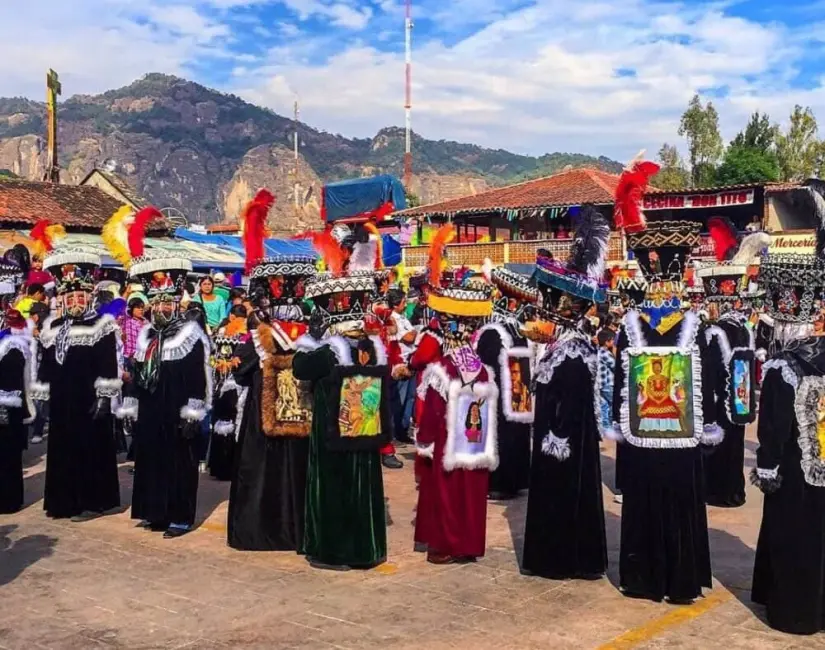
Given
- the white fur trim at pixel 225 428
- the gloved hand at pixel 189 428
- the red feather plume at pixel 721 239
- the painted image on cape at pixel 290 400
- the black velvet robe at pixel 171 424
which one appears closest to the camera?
the painted image on cape at pixel 290 400

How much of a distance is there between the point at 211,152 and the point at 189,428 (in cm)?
13989

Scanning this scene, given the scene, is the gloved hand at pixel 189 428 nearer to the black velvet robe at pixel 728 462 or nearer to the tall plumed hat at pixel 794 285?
the tall plumed hat at pixel 794 285

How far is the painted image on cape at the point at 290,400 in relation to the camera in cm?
697

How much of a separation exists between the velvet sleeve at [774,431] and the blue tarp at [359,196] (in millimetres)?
38903

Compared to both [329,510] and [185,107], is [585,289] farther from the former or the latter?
[185,107]

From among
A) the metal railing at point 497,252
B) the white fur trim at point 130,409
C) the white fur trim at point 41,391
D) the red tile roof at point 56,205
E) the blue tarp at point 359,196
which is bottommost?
the white fur trim at point 130,409

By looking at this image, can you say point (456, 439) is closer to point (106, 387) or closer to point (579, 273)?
point (579, 273)

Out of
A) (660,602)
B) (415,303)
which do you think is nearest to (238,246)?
(415,303)

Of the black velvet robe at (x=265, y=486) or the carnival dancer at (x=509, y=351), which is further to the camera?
the carnival dancer at (x=509, y=351)

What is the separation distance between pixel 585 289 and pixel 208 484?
4970 millimetres

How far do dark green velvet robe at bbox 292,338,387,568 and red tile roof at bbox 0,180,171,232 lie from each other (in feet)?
79.4

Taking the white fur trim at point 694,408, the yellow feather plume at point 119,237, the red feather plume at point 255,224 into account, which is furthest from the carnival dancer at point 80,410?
the white fur trim at point 694,408

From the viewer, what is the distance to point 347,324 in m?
6.63

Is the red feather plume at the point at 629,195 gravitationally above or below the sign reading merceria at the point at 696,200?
below
